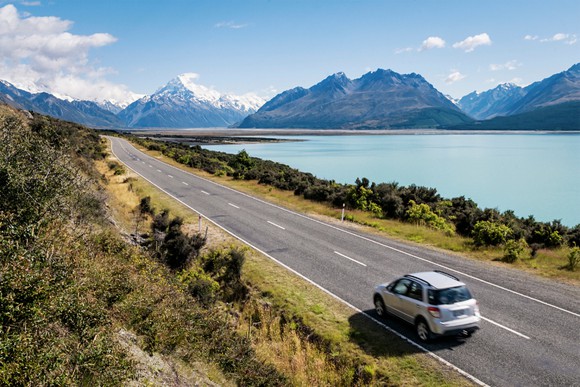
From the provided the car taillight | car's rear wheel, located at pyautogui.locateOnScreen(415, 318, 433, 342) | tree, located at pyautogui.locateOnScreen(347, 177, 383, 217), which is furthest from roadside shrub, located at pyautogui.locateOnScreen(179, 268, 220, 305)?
tree, located at pyautogui.locateOnScreen(347, 177, 383, 217)

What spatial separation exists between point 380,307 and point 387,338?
58.6 inches

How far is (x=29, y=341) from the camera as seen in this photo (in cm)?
573

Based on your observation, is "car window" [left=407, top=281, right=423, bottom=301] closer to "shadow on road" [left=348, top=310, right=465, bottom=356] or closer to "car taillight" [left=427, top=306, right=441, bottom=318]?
"car taillight" [left=427, top=306, right=441, bottom=318]

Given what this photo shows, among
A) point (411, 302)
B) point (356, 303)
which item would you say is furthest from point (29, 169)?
point (411, 302)

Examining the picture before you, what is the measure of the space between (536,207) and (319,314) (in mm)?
51238

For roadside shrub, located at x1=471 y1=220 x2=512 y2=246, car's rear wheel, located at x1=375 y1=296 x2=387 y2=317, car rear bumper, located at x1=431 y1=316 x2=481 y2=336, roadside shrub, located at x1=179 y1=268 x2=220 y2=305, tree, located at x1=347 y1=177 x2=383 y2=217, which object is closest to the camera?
car rear bumper, located at x1=431 y1=316 x2=481 y2=336

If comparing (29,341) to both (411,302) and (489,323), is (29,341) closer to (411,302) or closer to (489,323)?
(411,302)

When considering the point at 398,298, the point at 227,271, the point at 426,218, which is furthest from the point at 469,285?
the point at 426,218

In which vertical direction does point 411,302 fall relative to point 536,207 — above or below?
above

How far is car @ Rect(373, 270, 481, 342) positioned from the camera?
414 inches

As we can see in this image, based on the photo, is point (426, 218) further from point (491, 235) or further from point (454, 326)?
point (454, 326)

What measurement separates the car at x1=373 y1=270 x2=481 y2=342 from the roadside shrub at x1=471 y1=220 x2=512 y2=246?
34.4 ft

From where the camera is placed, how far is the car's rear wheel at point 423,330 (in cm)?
1084

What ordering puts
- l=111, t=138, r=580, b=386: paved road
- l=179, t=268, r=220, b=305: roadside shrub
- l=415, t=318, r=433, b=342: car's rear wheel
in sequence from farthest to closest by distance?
l=179, t=268, r=220, b=305: roadside shrub
l=415, t=318, r=433, b=342: car's rear wheel
l=111, t=138, r=580, b=386: paved road
